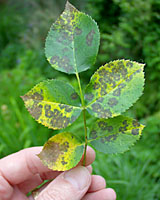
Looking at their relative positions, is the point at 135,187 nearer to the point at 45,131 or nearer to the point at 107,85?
the point at 45,131

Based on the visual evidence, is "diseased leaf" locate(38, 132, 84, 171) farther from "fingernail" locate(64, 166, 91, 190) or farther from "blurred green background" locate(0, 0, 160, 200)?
"blurred green background" locate(0, 0, 160, 200)

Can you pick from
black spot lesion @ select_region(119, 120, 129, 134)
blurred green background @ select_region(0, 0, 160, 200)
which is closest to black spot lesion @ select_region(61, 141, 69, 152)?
black spot lesion @ select_region(119, 120, 129, 134)

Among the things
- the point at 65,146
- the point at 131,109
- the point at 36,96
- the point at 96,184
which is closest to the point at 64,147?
the point at 65,146

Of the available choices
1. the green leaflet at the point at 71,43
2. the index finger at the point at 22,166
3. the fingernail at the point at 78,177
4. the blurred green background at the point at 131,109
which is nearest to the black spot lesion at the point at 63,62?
the green leaflet at the point at 71,43

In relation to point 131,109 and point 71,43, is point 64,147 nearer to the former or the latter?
point 71,43

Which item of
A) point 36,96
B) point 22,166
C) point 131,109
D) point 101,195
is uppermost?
point 36,96

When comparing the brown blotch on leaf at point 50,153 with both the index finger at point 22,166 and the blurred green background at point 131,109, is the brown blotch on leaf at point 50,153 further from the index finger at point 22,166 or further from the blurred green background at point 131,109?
the blurred green background at point 131,109
